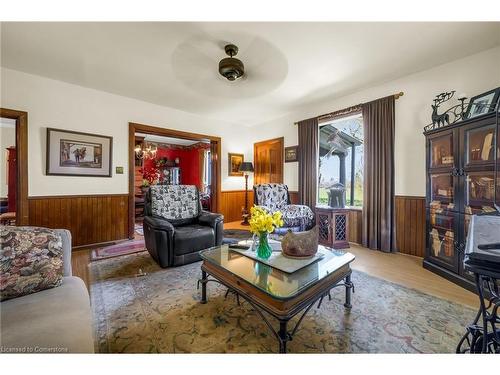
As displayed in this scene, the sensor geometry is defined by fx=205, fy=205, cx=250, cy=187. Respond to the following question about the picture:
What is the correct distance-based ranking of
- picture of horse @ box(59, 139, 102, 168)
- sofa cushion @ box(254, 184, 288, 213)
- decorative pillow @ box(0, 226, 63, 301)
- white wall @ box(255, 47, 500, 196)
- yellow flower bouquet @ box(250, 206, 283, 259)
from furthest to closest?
sofa cushion @ box(254, 184, 288, 213), picture of horse @ box(59, 139, 102, 168), white wall @ box(255, 47, 500, 196), yellow flower bouquet @ box(250, 206, 283, 259), decorative pillow @ box(0, 226, 63, 301)

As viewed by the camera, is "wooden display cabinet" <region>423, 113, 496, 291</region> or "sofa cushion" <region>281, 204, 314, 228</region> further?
"sofa cushion" <region>281, 204, 314, 228</region>

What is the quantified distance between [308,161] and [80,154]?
3930mm

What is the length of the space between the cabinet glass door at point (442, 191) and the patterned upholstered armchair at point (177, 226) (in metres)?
2.69

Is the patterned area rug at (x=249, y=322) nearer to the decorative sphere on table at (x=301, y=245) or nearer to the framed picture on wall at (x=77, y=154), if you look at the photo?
the decorative sphere on table at (x=301, y=245)

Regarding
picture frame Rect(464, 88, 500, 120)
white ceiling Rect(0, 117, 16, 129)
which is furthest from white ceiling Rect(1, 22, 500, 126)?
white ceiling Rect(0, 117, 16, 129)

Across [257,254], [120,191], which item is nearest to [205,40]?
[257,254]

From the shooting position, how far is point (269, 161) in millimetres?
5113

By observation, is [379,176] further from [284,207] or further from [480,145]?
[284,207]

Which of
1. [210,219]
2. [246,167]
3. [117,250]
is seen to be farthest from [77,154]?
[246,167]

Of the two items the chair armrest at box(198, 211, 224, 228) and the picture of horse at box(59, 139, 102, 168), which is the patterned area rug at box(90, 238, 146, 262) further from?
the picture of horse at box(59, 139, 102, 168)

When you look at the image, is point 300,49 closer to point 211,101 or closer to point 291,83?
point 291,83

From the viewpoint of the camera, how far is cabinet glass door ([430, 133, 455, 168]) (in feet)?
7.40

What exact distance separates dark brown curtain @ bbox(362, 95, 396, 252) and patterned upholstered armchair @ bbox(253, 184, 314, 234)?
919 mm
